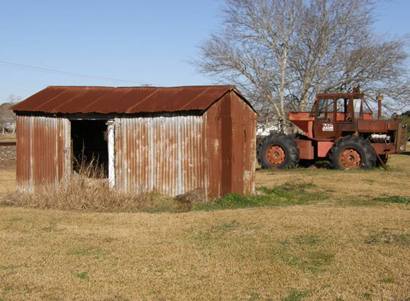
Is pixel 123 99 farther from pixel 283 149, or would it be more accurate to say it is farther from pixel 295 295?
pixel 283 149

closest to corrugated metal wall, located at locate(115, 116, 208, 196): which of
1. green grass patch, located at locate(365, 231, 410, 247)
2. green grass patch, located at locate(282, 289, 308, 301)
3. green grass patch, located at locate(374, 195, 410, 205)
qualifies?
A: green grass patch, located at locate(374, 195, 410, 205)

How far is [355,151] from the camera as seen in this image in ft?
73.9

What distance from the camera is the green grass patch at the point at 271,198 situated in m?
13.7

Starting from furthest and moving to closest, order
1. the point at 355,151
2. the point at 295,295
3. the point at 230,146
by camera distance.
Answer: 1. the point at 355,151
2. the point at 230,146
3. the point at 295,295

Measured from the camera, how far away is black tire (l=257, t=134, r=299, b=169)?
23.7 meters

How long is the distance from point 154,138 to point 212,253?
629 cm

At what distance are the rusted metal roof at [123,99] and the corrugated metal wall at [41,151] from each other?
15.0 inches

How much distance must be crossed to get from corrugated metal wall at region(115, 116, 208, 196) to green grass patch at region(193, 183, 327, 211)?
57cm

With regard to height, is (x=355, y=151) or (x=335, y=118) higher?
(x=335, y=118)

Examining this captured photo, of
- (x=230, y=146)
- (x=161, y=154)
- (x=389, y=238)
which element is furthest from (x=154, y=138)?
(x=389, y=238)

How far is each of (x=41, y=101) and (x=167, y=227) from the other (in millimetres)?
6826

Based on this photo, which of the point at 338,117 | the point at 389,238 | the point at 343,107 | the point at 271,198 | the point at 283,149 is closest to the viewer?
the point at 389,238

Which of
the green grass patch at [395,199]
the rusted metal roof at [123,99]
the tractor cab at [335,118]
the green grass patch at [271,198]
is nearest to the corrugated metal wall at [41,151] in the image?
the rusted metal roof at [123,99]

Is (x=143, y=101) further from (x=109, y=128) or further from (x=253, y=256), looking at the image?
(x=253, y=256)
